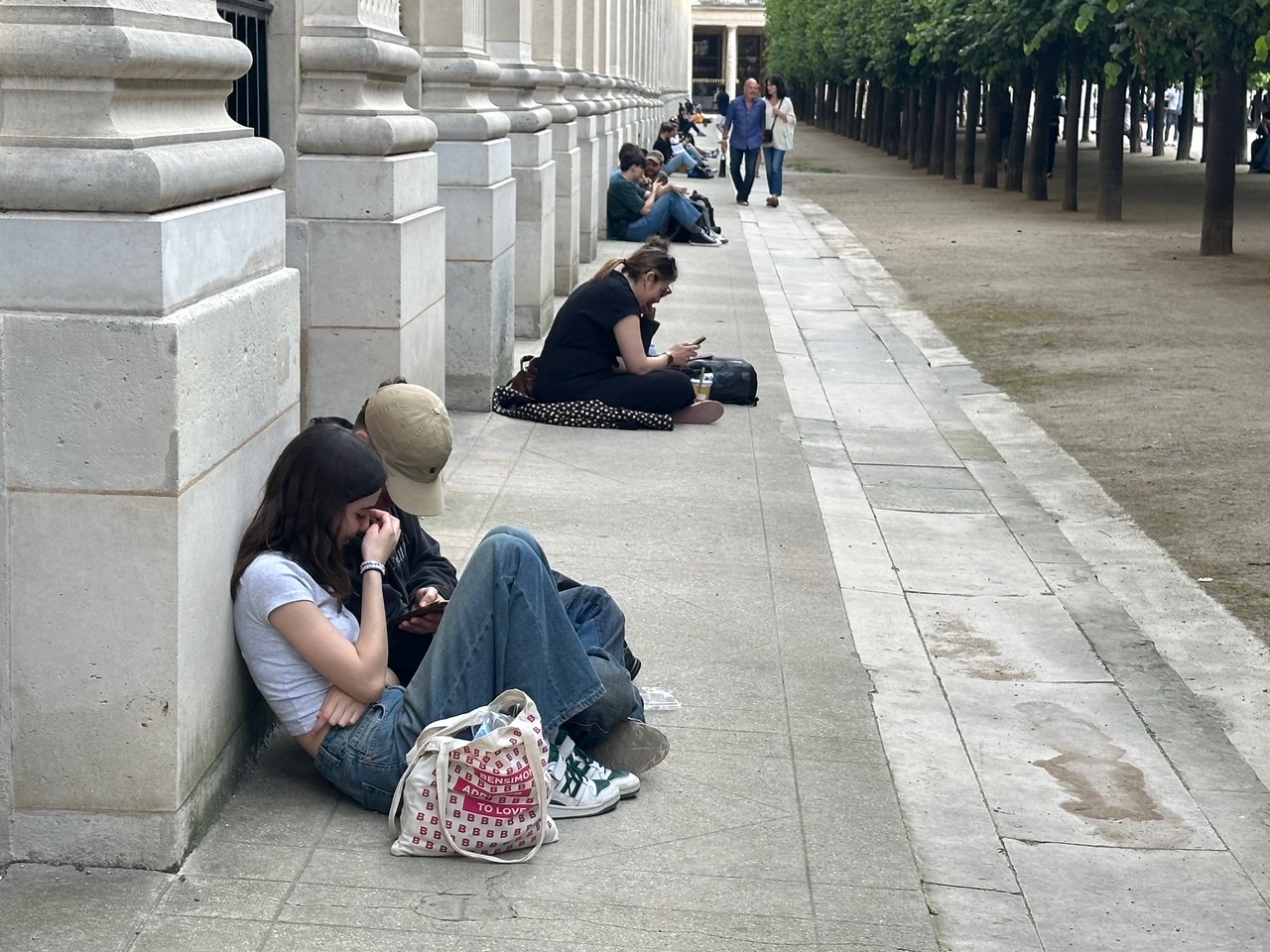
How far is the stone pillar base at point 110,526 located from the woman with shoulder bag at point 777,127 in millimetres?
24642

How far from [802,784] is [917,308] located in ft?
41.9

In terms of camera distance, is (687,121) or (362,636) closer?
(362,636)

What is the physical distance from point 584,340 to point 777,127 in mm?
19681

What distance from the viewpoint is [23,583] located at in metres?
3.68

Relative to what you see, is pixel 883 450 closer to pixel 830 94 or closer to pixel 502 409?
pixel 502 409

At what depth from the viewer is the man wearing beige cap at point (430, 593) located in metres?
4.45

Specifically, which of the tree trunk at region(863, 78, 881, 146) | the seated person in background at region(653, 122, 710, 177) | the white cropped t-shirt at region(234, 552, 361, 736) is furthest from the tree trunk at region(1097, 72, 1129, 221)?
the tree trunk at region(863, 78, 881, 146)

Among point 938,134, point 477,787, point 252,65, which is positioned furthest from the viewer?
point 938,134

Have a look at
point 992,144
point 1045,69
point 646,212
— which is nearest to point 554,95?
point 646,212

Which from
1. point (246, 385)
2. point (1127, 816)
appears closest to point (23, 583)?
point (246, 385)

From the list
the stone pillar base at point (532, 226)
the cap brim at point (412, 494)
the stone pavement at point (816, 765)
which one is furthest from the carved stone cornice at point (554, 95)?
the cap brim at point (412, 494)

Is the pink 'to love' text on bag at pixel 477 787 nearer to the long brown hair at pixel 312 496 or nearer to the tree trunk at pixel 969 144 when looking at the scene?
the long brown hair at pixel 312 496

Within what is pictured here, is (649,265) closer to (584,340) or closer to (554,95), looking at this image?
(584,340)

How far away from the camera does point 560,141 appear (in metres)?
15.8
